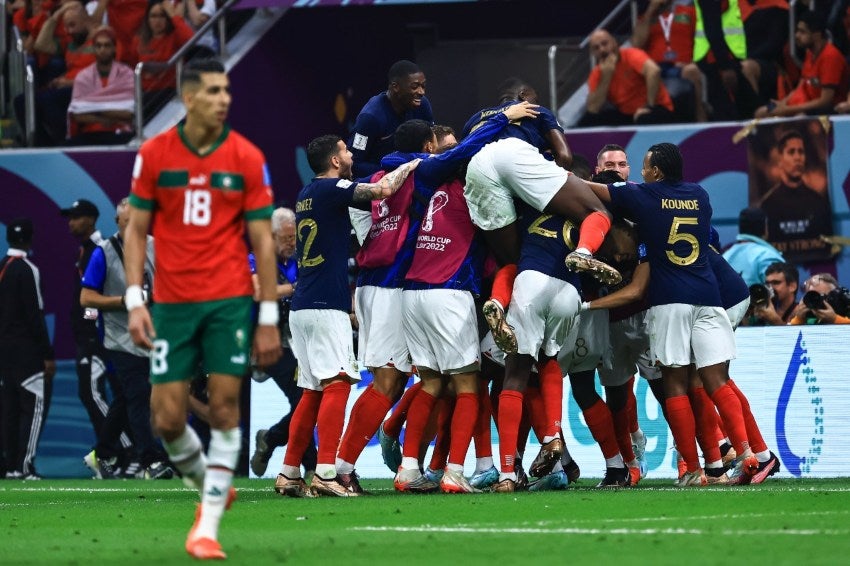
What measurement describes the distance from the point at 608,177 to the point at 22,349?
281 inches

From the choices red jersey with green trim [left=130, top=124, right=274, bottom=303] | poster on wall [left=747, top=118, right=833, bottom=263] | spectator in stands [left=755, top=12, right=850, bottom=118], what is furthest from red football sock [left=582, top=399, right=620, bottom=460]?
spectator in stands [left=755, top=12, right=850, bottom=118]

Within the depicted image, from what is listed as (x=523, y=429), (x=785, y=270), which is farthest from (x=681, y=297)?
(x=785, y=270)

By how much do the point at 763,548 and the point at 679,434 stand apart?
4442 millimetres

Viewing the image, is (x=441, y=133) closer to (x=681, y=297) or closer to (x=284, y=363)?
(x=681, y=297)

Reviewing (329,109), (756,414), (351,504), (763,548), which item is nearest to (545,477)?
(351,504)

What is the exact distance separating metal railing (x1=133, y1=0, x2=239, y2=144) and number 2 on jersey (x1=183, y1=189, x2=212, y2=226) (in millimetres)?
11462

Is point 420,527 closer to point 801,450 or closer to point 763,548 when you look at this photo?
point 763,548

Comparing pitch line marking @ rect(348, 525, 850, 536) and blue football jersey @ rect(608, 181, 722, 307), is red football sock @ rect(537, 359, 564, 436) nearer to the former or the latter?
blue football jersey @ rect(608, 181, 722, 307)

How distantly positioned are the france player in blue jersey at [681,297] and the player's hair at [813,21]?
5948 millimetres

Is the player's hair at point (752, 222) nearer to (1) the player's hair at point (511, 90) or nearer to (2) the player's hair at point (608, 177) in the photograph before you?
(2) the player's hair at point (608, 177)

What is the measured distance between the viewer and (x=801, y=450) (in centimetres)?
1312

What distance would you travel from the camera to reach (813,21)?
1681 cm

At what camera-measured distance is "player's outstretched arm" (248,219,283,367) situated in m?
7.36

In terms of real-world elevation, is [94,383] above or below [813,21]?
below
